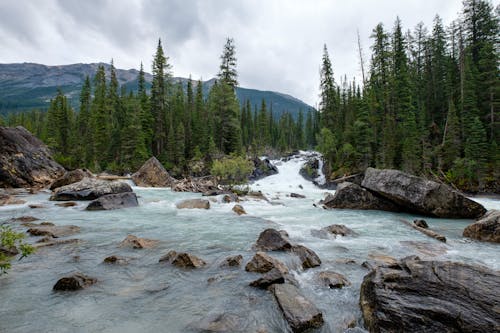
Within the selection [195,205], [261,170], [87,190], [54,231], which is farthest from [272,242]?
[261,170]

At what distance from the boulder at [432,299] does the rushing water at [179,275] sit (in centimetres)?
63

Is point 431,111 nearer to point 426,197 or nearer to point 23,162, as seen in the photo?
point 426,197

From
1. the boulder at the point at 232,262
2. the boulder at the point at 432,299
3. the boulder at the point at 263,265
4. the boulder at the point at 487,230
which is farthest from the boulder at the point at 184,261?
the boulder at the point at 487,230

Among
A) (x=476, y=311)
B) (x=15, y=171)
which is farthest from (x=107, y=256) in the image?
(x=15, y=171)

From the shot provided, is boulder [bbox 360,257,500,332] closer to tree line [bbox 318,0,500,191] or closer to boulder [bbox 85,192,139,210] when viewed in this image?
boulder [bbox 85,192,139,210]

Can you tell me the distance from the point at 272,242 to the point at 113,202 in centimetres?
1301

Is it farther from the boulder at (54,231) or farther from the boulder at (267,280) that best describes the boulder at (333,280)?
the boulder at (54,231)

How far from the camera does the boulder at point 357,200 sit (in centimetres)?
2003

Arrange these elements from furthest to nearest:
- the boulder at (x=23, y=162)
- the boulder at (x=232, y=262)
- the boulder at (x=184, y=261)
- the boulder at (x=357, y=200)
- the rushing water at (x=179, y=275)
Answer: the boulder at (x=23, y=162) → the boulder at (x=357, y=200) → the boulder at (x=232, y=262) → the boulder at (x=184, y=261) → the rushing water at (x=179, y=275)

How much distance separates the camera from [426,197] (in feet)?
55.5

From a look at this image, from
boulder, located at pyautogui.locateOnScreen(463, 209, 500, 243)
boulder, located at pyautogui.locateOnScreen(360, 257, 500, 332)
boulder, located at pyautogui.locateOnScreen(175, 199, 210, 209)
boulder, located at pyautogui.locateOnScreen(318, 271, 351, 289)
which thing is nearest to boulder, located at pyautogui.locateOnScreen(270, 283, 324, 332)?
boulder, located at pyautogui.locateOnScreen(360, 257, 500, 332)

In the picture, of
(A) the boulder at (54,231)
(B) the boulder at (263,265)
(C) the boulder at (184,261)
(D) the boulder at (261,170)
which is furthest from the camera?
(D) the boulder at (261,170)

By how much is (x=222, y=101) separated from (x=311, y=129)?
2655 inches

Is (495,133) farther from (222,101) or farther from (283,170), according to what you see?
(222,101)
